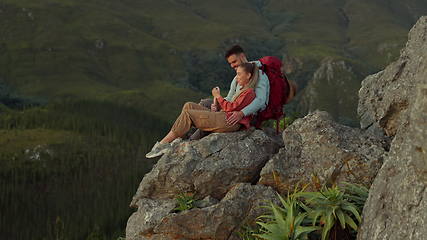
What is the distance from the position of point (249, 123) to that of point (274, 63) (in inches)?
88.6

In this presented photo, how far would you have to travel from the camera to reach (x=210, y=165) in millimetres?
13922

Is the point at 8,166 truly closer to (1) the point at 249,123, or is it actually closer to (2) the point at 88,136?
(2) the point at 88,136

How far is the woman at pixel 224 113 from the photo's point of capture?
14.8 metres

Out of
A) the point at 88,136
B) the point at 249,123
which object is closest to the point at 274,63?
the point at 249,123

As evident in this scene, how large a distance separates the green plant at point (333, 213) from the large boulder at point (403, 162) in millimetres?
381

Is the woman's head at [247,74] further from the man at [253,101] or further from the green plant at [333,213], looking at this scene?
the green plant at [333,213]

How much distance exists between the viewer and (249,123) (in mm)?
15031

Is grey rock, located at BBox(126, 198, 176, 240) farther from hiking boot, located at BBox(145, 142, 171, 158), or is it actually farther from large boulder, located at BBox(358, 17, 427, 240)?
large boulder, located at BBox(358, 17, 427, 240)

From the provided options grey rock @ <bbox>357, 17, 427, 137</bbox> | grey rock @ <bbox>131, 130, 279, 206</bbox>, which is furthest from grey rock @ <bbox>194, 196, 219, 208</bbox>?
grey rock @ <bbox>357, 17, 427, 137</bbox>

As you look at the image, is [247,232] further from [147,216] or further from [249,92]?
[249,92]

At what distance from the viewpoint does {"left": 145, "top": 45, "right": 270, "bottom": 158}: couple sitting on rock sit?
14.7 metres

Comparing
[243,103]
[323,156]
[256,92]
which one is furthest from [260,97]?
[323,156]

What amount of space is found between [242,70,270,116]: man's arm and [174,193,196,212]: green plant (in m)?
3.17

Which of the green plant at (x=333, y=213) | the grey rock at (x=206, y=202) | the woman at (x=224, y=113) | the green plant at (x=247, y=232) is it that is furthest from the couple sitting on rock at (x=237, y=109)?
the green plant at (x=333, y=213)
